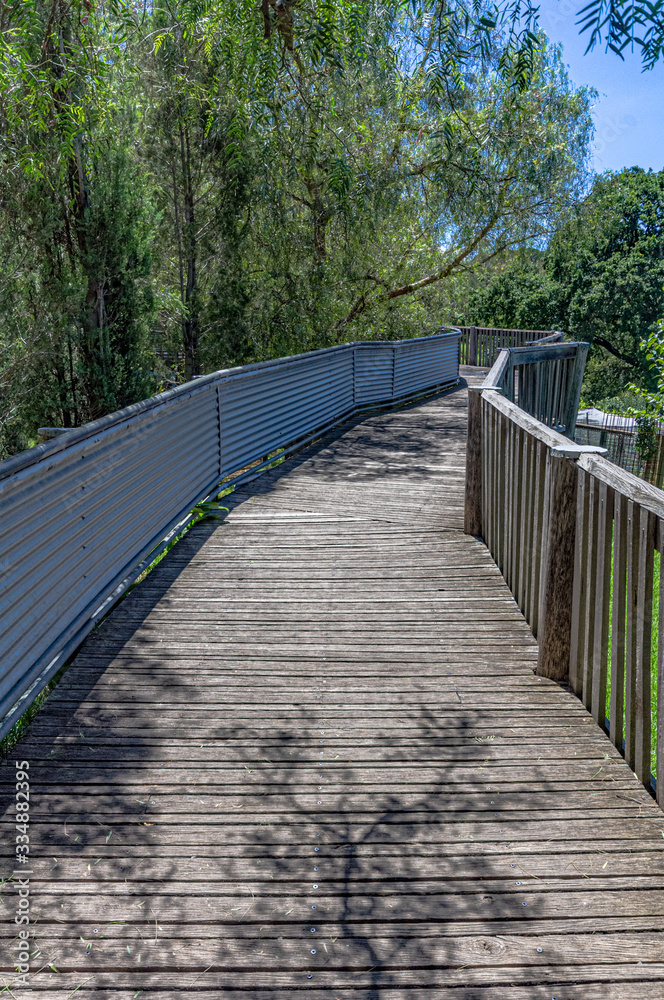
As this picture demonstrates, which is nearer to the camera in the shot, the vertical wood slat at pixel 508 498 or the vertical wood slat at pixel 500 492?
the vertical wood slat at pixel 508 498

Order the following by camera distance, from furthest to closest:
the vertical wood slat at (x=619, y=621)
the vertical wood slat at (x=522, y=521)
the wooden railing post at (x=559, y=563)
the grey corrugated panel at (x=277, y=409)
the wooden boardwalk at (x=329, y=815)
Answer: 1. the grey corrugated panel at (x=277, y=409)
2. the vertical wood slat at (x=522, y=521)
3. the wooden railing post at (x=559, y=563)
4. the vertical wood slat at (x=619, y=621)
5. the wooden boardwalk at (x=329, y=815)

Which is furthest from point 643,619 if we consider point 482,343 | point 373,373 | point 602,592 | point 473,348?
point 473,348

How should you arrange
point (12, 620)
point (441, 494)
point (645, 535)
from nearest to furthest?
point (645, 535), point (12, 620), point (441, 494)

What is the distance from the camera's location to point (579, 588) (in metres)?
4.00

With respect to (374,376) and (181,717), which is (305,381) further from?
(181,717)

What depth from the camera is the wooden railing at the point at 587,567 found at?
3.19m

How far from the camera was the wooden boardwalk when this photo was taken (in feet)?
8.08

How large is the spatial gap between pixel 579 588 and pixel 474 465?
109 inches

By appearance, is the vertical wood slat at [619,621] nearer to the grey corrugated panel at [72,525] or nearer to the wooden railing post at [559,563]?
the wooden railing post at [559,563]

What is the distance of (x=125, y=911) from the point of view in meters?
2.67

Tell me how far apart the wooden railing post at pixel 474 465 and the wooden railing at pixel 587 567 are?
0.56 m

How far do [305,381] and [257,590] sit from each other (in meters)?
5.85

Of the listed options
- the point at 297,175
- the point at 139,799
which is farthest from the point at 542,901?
the point at 297,175

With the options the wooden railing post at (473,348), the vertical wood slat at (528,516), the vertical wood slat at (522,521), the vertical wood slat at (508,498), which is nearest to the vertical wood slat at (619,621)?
the vertical wood slat at (528,516)
